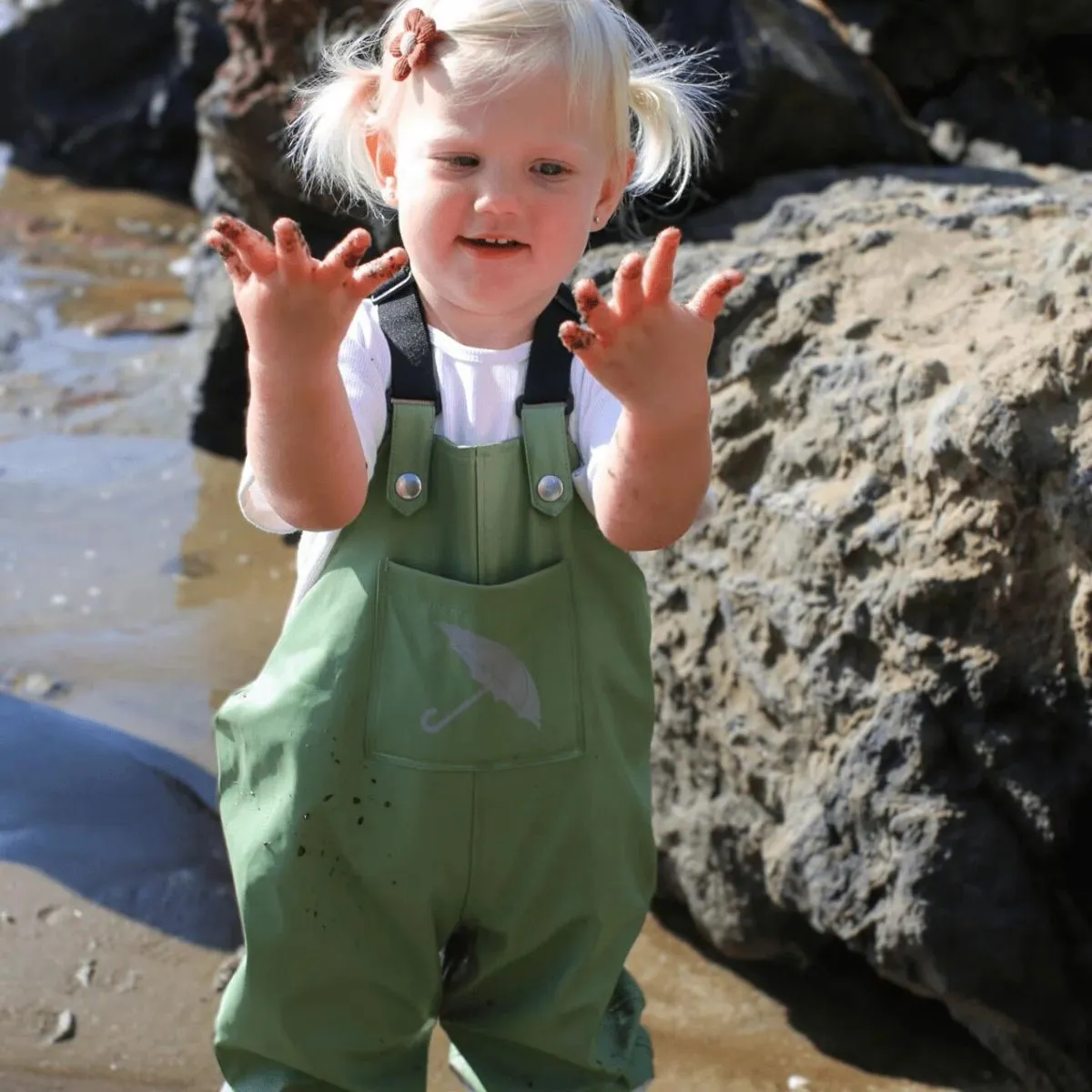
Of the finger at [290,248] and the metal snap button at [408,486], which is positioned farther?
the metal snap button at [408,486]

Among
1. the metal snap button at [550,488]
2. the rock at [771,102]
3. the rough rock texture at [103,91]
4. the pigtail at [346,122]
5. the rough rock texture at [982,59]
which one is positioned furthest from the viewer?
the rough rock texture at [103,91]

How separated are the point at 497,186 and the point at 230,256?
1.01ft

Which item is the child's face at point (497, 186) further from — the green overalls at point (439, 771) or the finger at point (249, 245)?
the finger at point (249, 245)

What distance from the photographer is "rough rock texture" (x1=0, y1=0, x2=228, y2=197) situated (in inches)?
380

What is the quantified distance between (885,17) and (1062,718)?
12.7ft

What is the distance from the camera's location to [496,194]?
166cm

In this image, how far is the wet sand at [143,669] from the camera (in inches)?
96.8

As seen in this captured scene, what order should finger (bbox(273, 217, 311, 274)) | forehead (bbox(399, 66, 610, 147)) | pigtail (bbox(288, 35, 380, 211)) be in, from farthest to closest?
pigtail (bbox(288, 35, 380, 211)) < forehead (bbox(399, 66, 610, 147)) < finger (bbox(273, 217, 311, 274))

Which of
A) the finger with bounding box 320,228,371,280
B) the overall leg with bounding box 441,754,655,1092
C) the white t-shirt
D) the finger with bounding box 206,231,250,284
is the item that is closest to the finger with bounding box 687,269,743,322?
the white t-shirt

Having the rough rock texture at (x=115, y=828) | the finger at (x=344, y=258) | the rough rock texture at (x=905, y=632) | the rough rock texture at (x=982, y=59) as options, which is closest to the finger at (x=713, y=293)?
the finger at (x=344, y=258)

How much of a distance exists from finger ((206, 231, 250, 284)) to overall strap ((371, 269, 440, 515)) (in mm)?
264

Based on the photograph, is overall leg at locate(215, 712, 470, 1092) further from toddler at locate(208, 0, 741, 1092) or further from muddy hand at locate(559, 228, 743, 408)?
muddy hand at locate(559, 228, 743, 408)

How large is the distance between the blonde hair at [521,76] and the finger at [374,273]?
0.83 ft

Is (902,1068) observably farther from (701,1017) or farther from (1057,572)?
(1057,572)
